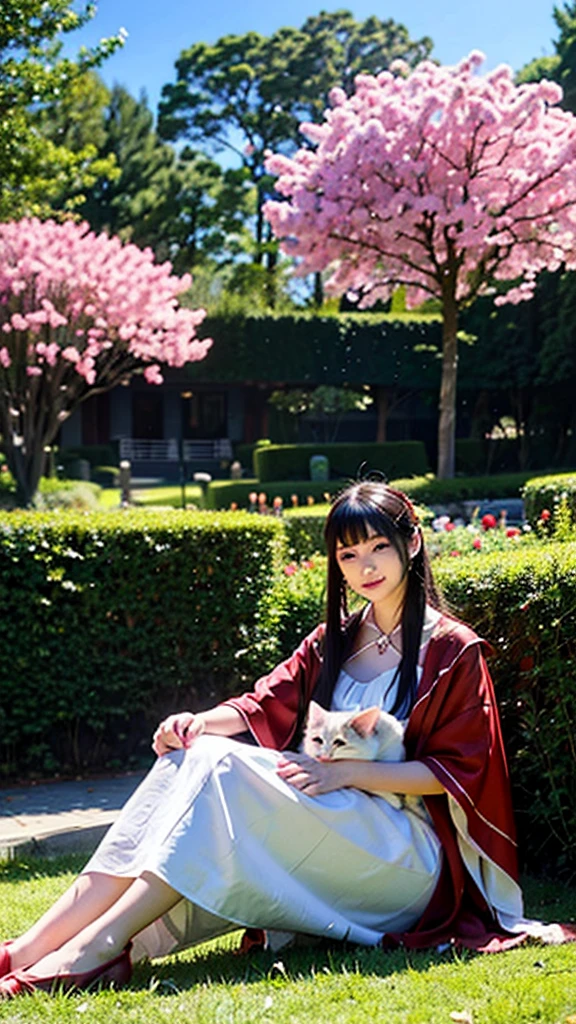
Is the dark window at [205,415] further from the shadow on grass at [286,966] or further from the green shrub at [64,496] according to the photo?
the shadow on grass at [286,966]

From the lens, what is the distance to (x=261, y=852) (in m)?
3.02

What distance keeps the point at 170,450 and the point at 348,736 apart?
115 ft

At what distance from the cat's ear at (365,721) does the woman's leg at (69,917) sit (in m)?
0.70

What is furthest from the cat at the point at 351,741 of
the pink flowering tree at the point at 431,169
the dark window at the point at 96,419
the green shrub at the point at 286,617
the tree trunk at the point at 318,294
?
the tree trunk at the point at 318,294

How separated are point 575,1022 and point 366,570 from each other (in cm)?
131

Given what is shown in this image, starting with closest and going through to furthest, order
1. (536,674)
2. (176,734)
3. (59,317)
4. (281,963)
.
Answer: (281,963) < (176,734) < (536,674) < (59,317)

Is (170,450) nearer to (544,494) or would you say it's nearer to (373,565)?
(544,494)

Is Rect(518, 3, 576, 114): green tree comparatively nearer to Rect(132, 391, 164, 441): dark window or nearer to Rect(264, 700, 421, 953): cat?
Rect(132, 391, 164, 441): dark window

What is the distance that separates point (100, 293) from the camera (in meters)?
→ 18.8

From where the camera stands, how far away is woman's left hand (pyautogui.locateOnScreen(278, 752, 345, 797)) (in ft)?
10.1

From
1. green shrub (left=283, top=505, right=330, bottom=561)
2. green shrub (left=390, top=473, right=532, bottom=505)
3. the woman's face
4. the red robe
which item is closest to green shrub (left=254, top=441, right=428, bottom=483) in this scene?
green shrub (left=390, top=473, right=532, bottom=505)

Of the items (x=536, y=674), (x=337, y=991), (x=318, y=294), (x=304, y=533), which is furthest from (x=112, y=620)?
(x=318, y=294)

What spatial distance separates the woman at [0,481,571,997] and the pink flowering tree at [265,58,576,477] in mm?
15975

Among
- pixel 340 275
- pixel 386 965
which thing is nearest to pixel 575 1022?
pixel 386 965
